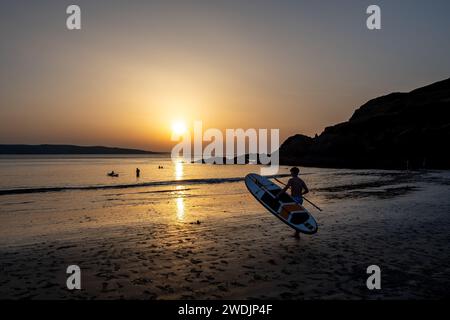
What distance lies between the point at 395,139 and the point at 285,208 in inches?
3359

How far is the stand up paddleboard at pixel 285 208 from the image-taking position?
12.7m

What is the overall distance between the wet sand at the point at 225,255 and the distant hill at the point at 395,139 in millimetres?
59618

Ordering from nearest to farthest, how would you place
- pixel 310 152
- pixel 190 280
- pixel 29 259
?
pixel 190 280
pixel 29 259
pixel 310 152

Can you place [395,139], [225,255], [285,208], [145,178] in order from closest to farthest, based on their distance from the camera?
[225,255]
[285,208]
[145,178]
[395,139]

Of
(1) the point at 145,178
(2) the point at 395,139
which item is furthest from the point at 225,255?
(2) the point at 395,139

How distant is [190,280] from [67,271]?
3706 mm

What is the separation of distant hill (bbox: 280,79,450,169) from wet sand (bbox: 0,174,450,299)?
196 feet

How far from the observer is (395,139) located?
87000mm

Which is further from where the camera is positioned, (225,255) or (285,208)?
(285,208)

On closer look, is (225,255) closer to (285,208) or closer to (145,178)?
(285,208)

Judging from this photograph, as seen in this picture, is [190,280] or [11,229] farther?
[11,229]
